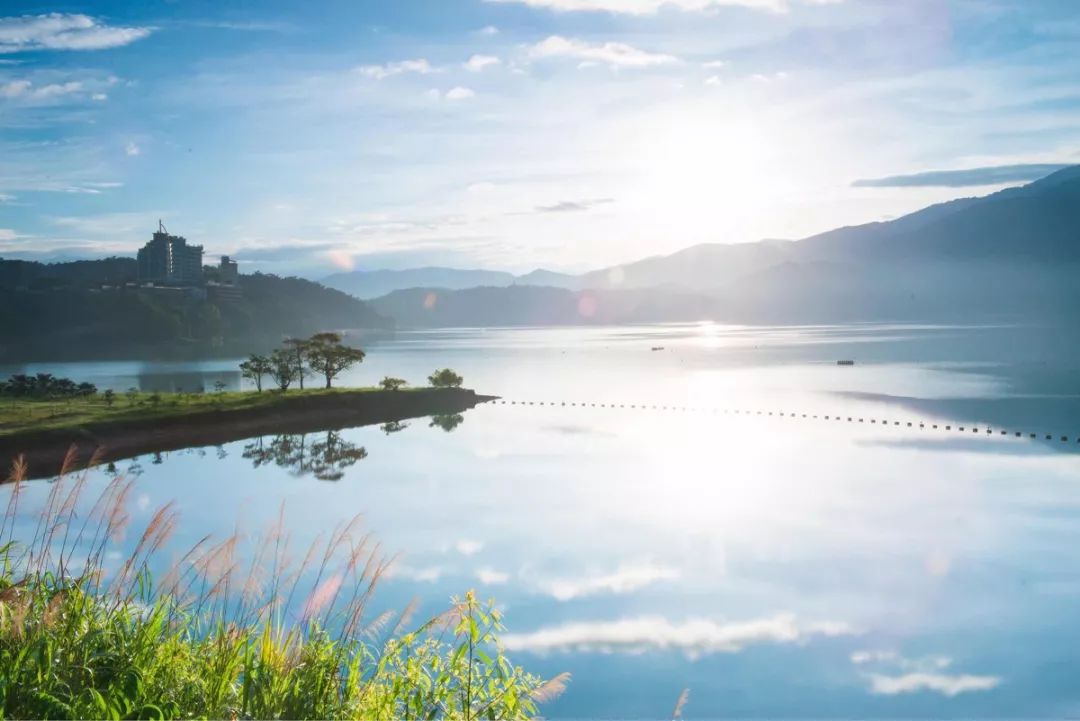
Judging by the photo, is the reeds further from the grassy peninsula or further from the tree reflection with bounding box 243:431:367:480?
the tree reflection with bounding box 243:431:367:480

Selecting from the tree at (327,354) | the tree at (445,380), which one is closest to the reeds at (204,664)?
the tree at (327,354)

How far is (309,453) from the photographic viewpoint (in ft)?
130

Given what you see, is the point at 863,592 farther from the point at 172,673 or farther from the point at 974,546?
the point at 172,673

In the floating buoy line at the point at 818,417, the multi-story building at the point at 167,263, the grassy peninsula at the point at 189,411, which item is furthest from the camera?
the multi-story building at the point at 167,263

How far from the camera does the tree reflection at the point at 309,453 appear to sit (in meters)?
35.8

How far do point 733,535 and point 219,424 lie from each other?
95.9 ft

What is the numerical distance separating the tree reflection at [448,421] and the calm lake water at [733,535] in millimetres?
613

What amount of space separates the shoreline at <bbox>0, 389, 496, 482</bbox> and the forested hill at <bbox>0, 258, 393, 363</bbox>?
250 feet

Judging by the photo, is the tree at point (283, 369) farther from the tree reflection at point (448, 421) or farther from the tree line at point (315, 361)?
the tree reflection at point (448, 421)

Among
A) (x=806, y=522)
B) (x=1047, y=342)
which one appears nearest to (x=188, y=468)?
(x=806, y=522)

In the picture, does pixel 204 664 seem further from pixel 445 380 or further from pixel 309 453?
pixel 445 380

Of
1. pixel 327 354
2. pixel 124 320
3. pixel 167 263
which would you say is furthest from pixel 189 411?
pixel 167 263

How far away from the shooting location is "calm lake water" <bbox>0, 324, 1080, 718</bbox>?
14.4 metres

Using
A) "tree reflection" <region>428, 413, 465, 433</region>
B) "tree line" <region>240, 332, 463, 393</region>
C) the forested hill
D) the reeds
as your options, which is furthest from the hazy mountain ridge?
the reeds
